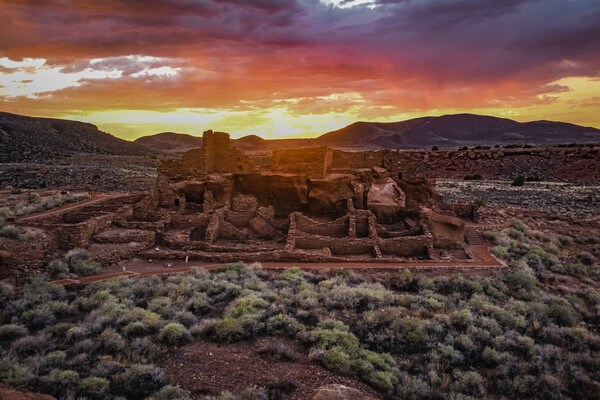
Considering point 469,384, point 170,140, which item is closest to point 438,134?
point 170,140

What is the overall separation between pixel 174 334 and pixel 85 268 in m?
5.75

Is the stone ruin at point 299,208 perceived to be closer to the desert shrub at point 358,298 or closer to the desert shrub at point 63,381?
the desert shrub at point 358,298

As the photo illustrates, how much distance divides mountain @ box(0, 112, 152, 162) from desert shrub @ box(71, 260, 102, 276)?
48.3 metres

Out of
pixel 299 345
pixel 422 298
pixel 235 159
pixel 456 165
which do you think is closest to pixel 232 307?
pixel 299 345

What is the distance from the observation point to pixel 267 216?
1759 centimetres

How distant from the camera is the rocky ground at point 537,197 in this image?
25330 mm

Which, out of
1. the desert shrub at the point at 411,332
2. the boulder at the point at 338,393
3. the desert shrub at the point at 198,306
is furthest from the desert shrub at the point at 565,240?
the desert shrub at the point at 198,306

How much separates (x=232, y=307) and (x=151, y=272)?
438cm

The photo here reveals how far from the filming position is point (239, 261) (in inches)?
527

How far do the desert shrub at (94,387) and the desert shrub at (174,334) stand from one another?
5.64 feet

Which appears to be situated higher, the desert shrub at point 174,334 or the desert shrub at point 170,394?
the desert shrub at point 174,334

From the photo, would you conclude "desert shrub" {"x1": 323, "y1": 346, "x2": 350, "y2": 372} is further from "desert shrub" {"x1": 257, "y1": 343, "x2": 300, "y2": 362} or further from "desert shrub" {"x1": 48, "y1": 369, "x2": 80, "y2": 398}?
"desert shrub" {"x1": 48, "y1": 369, "x2": 80, "y2": 398}

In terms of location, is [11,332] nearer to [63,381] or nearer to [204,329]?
[63,381]

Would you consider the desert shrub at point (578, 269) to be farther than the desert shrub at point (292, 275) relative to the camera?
Yes
